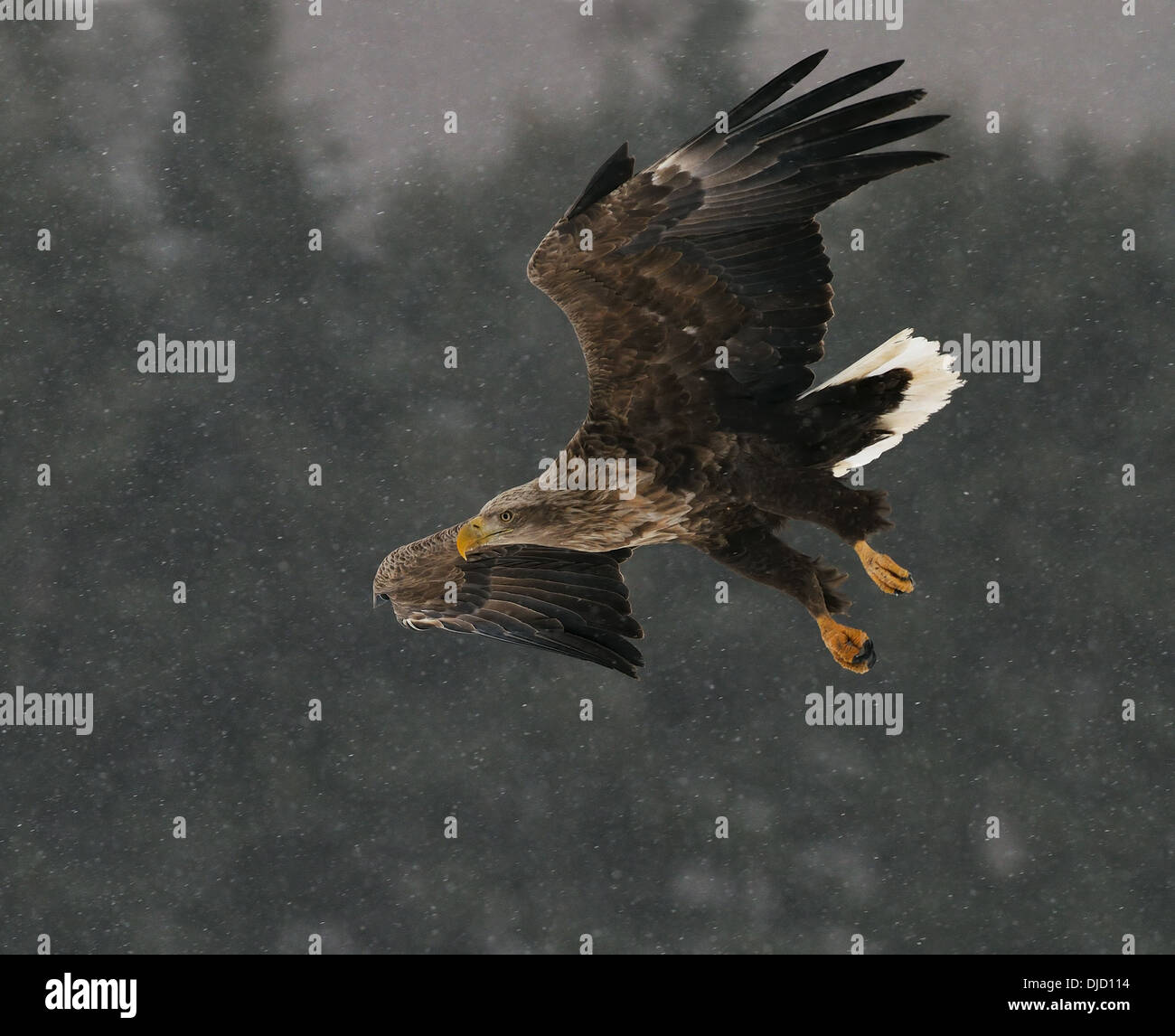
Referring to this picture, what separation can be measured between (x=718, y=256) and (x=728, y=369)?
2.05ft

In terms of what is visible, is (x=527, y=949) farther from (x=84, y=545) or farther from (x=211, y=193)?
(x=211, y=193)

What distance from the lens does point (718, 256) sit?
807 cm

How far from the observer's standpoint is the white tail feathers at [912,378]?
27.2 feet

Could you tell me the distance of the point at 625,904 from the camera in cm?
2803

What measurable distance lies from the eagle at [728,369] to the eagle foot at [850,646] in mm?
11

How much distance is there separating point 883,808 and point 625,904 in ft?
15.9

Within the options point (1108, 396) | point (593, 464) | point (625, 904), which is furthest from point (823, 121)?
point (625, 904)
